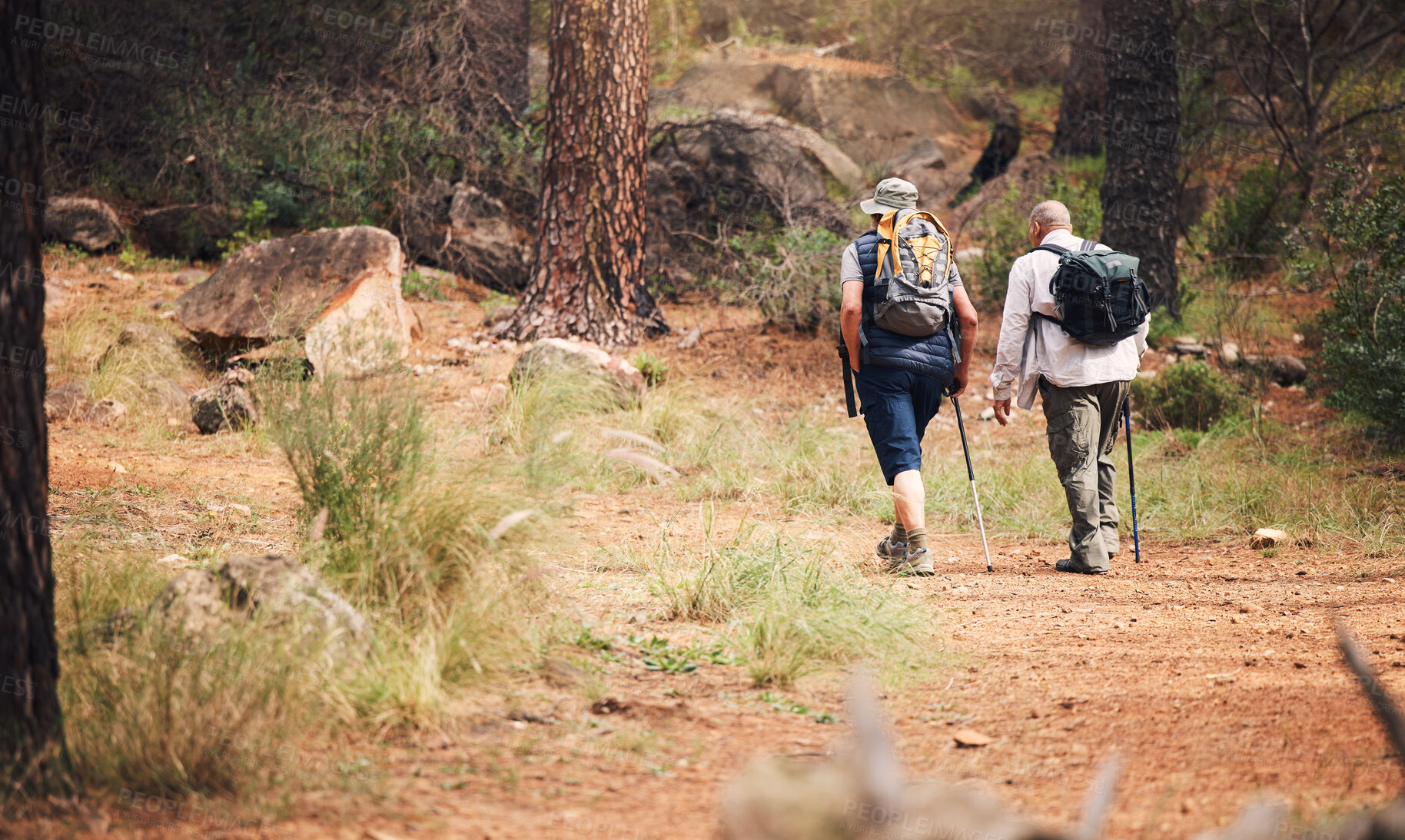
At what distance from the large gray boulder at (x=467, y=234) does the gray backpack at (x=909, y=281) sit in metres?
6.81

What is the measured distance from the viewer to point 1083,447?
16.6 ft

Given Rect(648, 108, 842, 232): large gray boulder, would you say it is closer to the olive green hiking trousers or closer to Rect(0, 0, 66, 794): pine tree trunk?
the olive green hiking trousers

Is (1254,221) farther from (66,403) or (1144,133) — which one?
(66,403)

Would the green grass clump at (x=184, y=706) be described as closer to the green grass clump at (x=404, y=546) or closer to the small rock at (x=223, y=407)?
the green grass clump at (x=404, y=546)

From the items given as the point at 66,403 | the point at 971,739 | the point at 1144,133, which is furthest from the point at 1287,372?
the point at 66,403

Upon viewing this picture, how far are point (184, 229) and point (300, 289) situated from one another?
3.21 meters

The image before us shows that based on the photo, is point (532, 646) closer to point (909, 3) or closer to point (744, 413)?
point (744, 413)

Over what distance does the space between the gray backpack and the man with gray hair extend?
0.48m

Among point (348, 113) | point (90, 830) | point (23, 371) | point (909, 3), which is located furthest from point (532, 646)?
point (909, 3)

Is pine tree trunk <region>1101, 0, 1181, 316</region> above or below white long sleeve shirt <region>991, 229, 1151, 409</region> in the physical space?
above

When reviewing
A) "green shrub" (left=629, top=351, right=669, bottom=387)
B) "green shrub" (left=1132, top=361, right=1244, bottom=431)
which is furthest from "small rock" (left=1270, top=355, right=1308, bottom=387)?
"green shrub" (left=629, top=351, right=669, bottom=387)

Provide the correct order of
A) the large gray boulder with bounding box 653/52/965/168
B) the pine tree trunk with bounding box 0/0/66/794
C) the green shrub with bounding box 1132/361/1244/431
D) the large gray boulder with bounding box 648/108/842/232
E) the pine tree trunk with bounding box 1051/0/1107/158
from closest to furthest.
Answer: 1. the pine tree trunk with bounding box 0/0/66/794
2. the green shrub with bounding box 1132/361/1244/431
3. the large gray boulder with bounding box 648/108/842/232
4. the pine tree trunk with bounding box 1051/0/1107/158
5. the large gray boulder with bounding box 653/52/965/168

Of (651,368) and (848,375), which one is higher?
(848,375)

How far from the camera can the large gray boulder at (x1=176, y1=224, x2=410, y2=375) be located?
808cm
